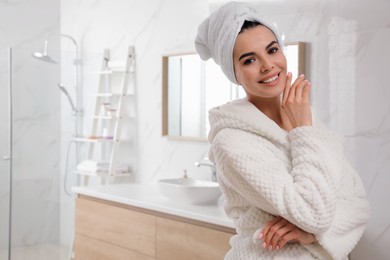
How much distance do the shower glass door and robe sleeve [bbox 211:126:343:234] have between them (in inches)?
117

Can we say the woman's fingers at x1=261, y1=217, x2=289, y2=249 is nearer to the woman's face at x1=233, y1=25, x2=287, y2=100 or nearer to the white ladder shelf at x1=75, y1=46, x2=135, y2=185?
the woman's face at x1=233, y1=25, x2=287, y2=100

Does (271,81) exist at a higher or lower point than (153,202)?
higher

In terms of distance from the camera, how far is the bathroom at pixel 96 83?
9.20 feet

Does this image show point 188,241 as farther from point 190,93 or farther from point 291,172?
point 291,172

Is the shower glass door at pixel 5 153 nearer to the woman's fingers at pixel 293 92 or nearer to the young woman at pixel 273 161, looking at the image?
the young woman at pixel 273 161

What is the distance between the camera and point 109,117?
4.34m

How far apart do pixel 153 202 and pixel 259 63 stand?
195cm

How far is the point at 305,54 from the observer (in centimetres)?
303

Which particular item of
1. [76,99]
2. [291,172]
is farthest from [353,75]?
[76,99]

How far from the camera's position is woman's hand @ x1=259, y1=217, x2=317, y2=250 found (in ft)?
4.68

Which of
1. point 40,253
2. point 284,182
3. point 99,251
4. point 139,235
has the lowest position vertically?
point 40,253

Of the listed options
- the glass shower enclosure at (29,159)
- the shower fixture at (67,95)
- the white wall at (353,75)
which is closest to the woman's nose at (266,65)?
the white wall at (353,75)

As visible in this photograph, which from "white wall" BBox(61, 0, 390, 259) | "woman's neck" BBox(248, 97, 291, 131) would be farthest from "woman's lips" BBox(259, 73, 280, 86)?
"white wall" BBox(61, 0, 390, 259)

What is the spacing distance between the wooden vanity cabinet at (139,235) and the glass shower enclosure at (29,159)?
63 centimetres
